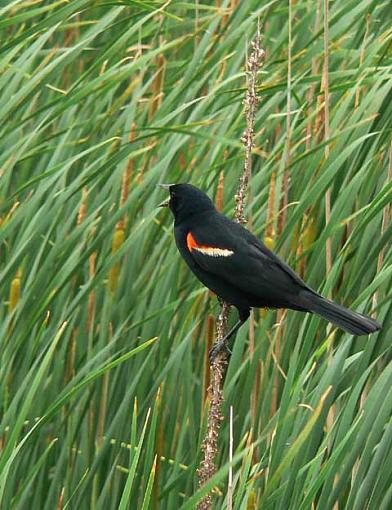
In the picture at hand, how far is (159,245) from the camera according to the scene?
2609mm

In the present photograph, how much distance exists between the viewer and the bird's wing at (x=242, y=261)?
2.28m

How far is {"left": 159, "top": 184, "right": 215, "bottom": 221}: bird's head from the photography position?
8.09 ft

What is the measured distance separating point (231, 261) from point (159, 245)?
27 cm

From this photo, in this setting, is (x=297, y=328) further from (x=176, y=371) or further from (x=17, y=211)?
(x=17, y=211)

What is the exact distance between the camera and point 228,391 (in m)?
2.40

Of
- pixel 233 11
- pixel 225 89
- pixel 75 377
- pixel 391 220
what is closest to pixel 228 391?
pixel 75 377

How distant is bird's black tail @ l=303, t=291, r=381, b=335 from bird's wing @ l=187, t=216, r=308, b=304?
8cm

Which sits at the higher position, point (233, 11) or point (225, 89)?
point (233, 11)

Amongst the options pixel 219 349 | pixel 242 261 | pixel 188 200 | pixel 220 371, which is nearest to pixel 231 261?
pixel 242 261

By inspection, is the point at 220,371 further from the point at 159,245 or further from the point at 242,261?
the point at 159,245

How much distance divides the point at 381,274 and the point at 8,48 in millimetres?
1099

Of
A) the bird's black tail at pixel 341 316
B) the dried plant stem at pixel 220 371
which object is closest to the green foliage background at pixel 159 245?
the bird's black tail at pixel 341 316

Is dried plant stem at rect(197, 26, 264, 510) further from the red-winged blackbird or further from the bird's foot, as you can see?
the red-winged blackbird

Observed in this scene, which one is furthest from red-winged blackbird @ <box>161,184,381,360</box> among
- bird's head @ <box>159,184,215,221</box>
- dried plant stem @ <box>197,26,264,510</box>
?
dried plant stem @ <box>197,26,264,510</box>
